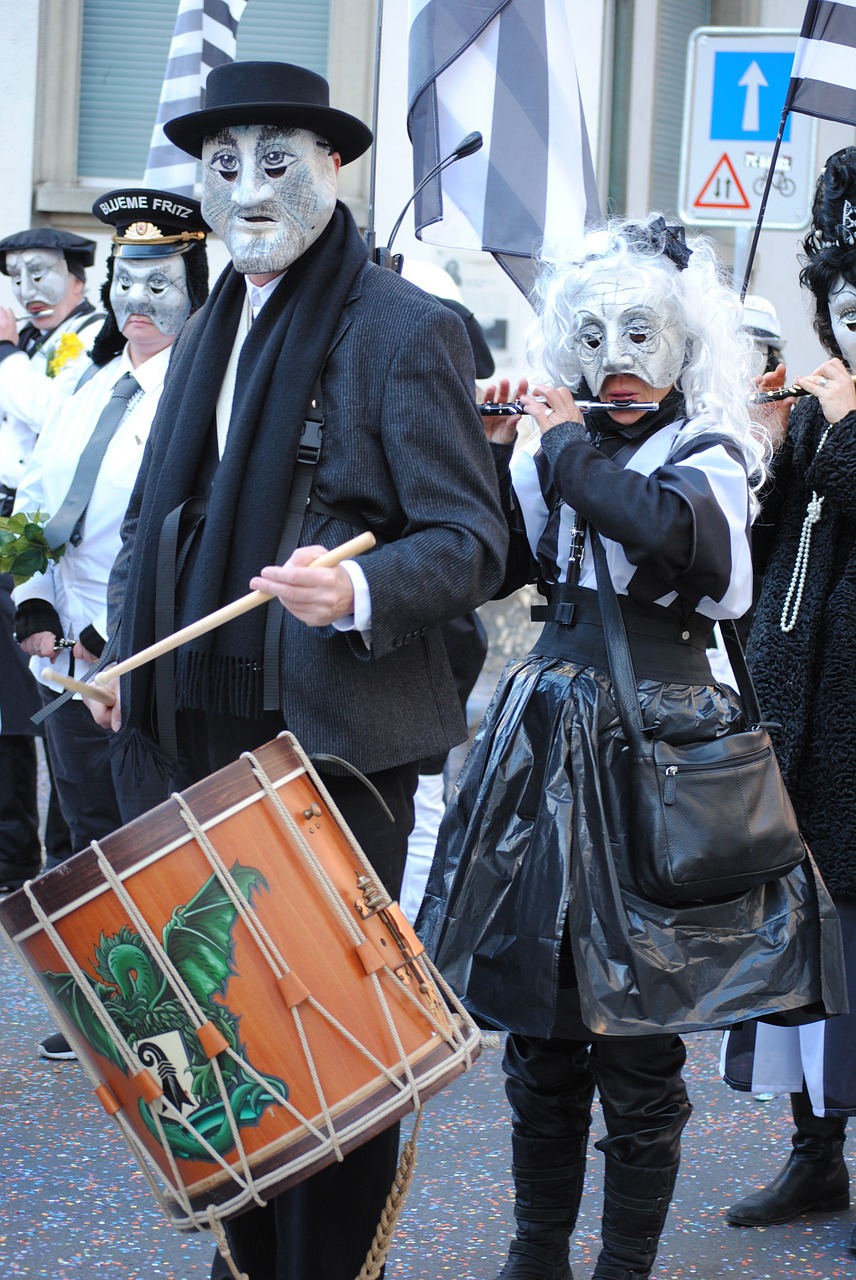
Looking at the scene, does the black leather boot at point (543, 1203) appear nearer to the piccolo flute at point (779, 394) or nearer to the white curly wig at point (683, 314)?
the white curly wig at point (683, 314)

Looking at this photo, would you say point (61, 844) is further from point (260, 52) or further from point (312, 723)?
point (260, 52)

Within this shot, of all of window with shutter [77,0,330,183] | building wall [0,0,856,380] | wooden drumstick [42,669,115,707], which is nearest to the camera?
wooden drumstick [42,669,115,707]

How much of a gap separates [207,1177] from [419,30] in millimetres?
2883

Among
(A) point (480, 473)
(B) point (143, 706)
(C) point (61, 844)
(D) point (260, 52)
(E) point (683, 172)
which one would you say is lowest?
(C) point (61, 844)

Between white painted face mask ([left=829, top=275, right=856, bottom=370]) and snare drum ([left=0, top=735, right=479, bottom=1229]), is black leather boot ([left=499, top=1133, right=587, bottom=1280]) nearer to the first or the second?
snare drum ([left=0, top=735, right=479, bottom=1229])

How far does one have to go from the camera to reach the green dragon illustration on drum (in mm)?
2137

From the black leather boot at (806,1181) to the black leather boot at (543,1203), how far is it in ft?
1.93

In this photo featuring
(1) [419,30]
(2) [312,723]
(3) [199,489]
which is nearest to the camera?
(2) [312,723]

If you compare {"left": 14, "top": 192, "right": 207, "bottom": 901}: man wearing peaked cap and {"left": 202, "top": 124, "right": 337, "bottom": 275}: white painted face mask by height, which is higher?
{"left": 202, "top": 124, "right": 337, "bottom": 275}: white painted face mask

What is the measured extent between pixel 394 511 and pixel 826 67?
6.38ft

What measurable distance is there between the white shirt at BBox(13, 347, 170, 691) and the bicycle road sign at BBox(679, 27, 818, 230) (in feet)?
9.28

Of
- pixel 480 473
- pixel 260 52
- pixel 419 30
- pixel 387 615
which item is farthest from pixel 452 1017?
pixel 260 52

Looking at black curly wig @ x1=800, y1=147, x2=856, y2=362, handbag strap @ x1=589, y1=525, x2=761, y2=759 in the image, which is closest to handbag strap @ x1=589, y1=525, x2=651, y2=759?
handbag strap @ x1=589, y1=525, x2=761, y2=759

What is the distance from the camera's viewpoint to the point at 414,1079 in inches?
87.1
